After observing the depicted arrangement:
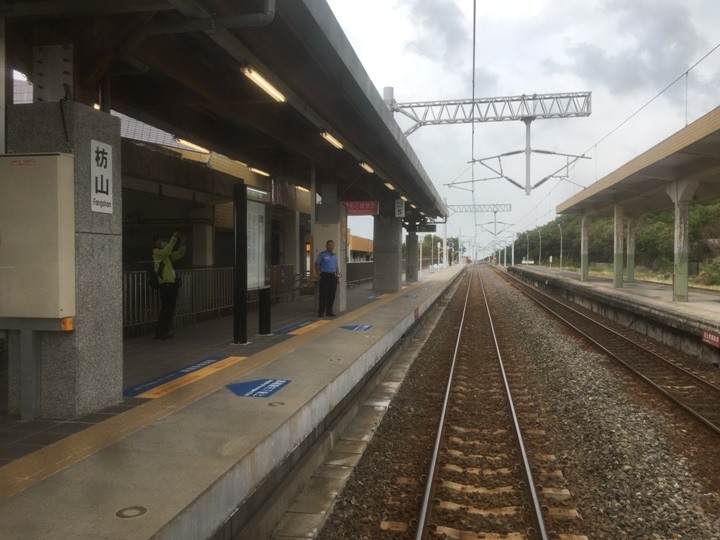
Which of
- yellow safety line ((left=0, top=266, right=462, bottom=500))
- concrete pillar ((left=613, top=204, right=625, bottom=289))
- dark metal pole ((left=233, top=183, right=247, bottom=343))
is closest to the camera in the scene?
yellow safety line ((left=0, top=266, right=462, bottom=500))

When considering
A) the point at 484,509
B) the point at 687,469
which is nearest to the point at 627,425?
the point at 687,469

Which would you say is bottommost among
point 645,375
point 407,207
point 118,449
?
point 645,375

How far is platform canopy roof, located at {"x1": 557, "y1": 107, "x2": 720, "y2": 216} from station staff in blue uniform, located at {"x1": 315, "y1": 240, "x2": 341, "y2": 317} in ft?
33.0

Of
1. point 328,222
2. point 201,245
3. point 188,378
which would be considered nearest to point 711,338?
point 328,222

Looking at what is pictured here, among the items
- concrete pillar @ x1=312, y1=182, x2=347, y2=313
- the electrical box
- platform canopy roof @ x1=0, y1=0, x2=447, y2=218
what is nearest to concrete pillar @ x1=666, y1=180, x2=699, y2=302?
platform canopy roof @ x1=0, y1=0, x2=447, y2=218

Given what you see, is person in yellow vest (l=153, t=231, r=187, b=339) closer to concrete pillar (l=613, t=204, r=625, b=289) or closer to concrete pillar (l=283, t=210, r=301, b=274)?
concrete pillar (l=283, t=210, r=301, b=274)

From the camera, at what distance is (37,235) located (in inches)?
186

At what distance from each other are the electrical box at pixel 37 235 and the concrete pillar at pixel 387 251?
60.7 ft

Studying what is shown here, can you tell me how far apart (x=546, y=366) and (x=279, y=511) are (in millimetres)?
7625

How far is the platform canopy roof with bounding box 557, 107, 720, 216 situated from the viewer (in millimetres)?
15359

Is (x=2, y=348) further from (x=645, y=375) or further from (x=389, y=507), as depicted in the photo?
(x=645, y=375)

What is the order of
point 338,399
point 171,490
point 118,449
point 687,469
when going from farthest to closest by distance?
point 338,399 < point 687,469 < point 118,449 < point 171,490

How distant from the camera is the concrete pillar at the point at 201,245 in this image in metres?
17.1

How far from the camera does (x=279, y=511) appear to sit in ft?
14.8
